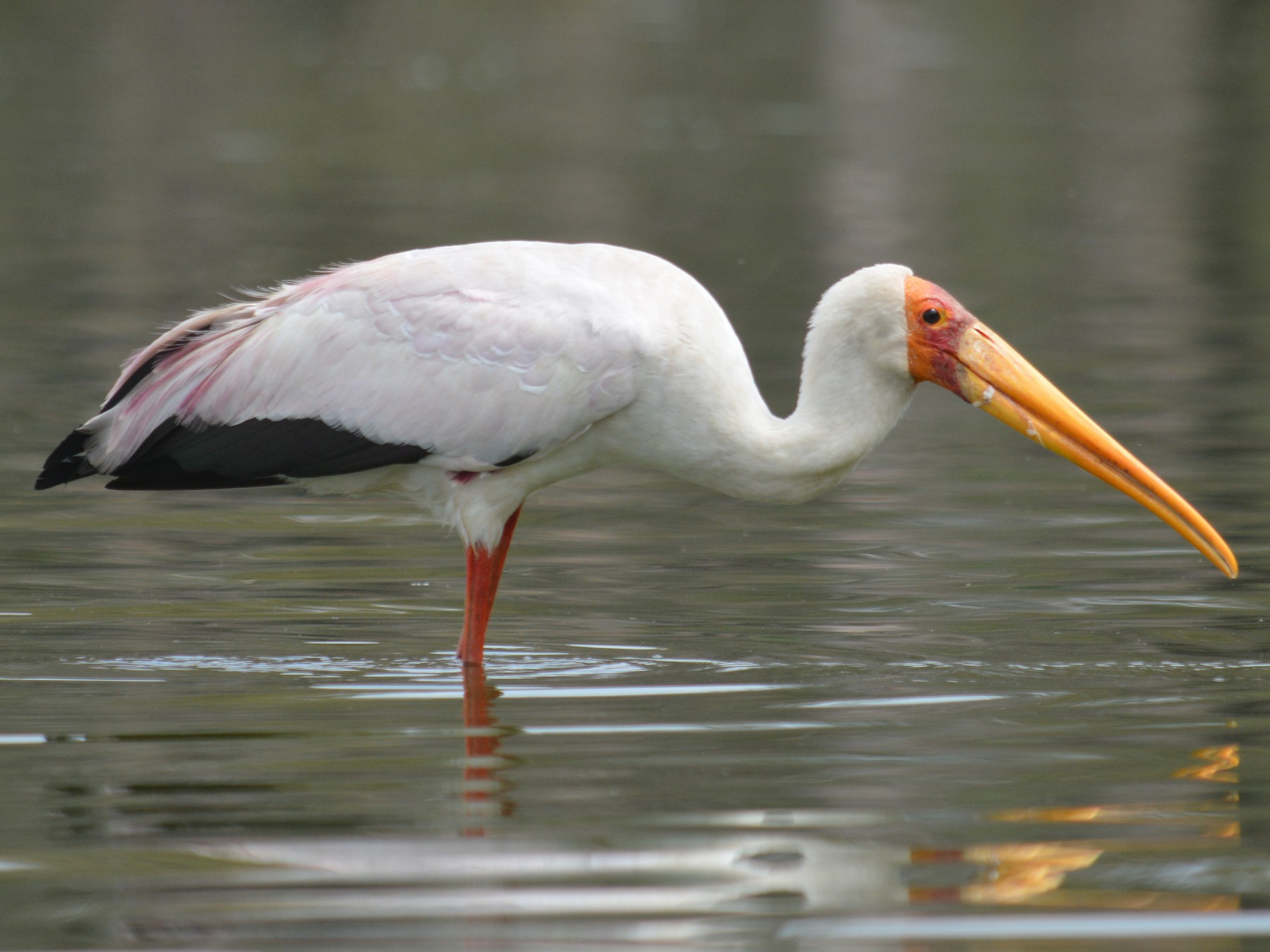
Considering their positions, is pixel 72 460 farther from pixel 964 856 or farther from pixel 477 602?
pixel 964 856

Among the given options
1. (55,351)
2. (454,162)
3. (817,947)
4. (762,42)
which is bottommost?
(817,947)

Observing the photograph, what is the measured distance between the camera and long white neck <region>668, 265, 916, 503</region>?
7.72 metres

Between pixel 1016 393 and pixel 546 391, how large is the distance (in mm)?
1538

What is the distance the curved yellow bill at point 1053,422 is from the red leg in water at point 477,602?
5.58 feet

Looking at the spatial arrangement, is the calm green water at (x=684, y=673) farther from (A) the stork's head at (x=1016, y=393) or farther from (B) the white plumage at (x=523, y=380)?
(B) the white plumage at (x=523, y=380)

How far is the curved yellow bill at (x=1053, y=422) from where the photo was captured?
7.76 meters

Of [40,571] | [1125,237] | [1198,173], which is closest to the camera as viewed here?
[40,571]

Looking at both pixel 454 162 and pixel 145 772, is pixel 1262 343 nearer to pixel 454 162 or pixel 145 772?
pixel 145 772

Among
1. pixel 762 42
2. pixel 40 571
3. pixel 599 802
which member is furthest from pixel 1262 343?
pixel 762 42

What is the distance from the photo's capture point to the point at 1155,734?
6957mm

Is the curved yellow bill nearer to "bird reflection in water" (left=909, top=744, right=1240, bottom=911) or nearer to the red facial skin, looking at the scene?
the red facial skin

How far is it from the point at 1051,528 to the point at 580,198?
15.3 metres

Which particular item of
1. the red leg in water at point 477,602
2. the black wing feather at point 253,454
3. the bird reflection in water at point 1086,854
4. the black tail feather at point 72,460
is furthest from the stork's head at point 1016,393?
the black tail feather at point 72,460

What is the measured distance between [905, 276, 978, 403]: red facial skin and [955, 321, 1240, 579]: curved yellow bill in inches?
1.0
